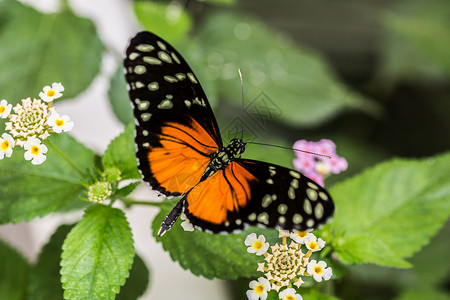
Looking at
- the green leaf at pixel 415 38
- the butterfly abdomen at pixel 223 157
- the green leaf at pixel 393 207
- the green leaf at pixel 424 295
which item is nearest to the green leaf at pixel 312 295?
the green leaf at pixel 393 207

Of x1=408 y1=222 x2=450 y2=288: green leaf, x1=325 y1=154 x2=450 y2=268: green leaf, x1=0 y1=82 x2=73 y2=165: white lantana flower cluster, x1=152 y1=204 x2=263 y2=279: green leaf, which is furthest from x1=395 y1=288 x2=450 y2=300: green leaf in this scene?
x1=0 y1=82 x2=73 y2=165: white lantana flower cluster

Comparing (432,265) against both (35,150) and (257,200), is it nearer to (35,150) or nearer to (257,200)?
(257,200)

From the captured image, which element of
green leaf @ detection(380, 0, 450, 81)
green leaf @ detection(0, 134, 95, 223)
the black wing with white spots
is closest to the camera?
the black wing with white spots

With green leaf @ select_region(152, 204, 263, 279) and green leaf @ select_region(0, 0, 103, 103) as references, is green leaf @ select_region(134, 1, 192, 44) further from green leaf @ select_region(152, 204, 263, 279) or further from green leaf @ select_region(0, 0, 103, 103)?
green leaf @ select_region(152, 204, 263, 279)

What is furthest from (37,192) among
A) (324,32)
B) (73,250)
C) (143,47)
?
(324,32)

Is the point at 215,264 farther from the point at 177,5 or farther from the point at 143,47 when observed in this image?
the point at 177,5

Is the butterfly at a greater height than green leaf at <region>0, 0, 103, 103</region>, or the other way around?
green leaf at <region>0, 0, 103, 103</region>

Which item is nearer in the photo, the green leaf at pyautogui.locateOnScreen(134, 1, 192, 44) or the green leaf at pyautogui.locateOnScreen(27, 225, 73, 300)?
the green leaf at pyautogui.locateOnScreen(27, 225, 73, 300)
